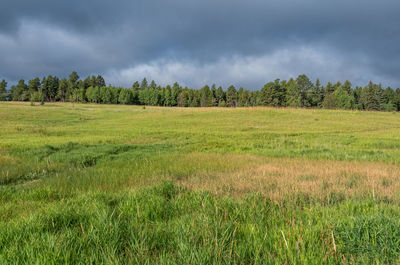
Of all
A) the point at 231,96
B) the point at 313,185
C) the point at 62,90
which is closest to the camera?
the point at 313,185

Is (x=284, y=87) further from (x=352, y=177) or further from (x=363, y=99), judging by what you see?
(x=352, y=177)

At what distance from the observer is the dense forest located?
111875mm

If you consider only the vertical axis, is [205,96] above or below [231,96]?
below

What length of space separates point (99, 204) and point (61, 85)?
543 feet

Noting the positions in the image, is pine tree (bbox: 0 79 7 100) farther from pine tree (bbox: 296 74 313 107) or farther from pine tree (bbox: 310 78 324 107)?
pine tree (bbox: 310 78 324 107)

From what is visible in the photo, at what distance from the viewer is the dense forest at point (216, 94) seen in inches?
4405

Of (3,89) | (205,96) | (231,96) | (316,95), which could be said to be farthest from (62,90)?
(316,95)

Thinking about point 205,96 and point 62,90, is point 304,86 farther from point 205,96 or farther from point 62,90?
point 62,90

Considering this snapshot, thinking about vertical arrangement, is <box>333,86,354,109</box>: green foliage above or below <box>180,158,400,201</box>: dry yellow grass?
above

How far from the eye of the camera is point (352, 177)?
7.32 metres

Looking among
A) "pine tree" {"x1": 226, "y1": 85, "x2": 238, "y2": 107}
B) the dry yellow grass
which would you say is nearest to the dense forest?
"pine tree" {"x1": 226, "y1": 85, "x2": 238, "y2": 107}

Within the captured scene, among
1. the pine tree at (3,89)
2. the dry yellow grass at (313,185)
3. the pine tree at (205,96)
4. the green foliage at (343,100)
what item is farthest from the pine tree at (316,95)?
the pine tree at (3,89)

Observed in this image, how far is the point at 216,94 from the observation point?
156m

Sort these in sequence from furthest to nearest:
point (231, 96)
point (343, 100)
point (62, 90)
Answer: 1. point (231, 96)
2. point (62, 90)
3. point (343, 100)
